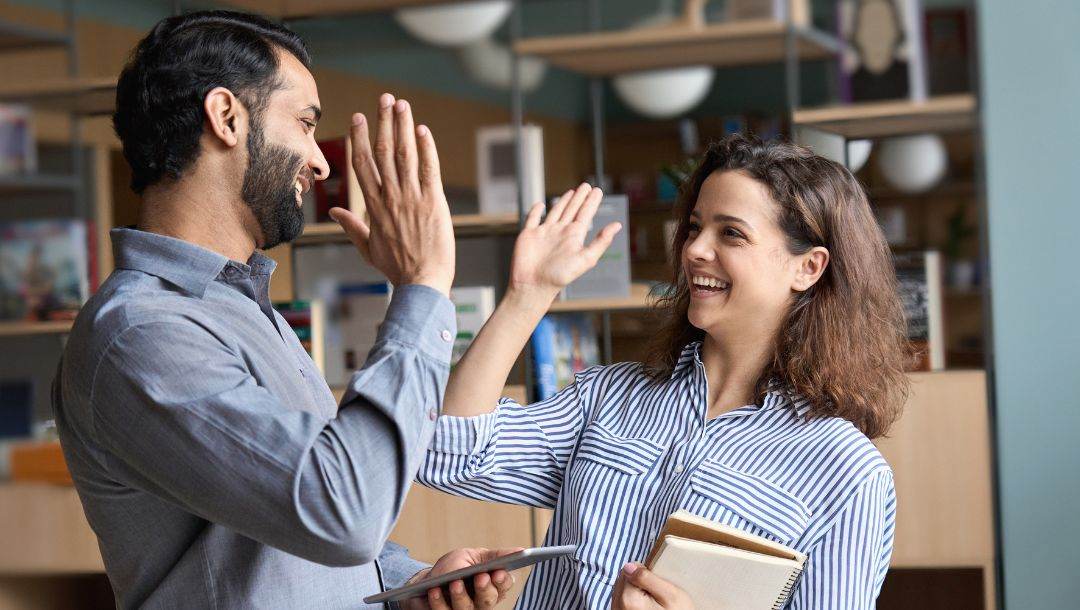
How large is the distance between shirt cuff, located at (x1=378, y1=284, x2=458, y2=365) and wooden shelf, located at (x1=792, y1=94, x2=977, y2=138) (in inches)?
84.2

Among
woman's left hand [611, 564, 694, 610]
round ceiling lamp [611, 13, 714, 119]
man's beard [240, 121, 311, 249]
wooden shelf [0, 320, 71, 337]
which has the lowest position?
woman's left hand [611, 564, 694, 610]

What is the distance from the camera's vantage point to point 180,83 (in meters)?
1.13

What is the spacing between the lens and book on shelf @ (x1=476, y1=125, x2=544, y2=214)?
319cm

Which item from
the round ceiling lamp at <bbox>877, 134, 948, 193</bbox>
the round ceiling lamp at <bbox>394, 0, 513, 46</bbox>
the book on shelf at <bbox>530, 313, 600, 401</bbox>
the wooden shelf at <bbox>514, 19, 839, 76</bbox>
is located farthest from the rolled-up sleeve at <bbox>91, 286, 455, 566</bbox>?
the round ceiling lamp at <bbox>877, 134, 948, 193</bbox>

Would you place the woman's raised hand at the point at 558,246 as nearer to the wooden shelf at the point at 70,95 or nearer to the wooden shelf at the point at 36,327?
the wooden shelf at the point at 70,95

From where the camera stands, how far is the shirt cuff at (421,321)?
103 centimetres

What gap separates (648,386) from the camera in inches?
58.3

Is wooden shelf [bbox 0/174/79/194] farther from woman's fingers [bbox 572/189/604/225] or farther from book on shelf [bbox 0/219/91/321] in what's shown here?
woman's fingers [bbox 572/189/604/225]

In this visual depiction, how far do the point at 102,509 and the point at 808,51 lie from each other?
2992mm

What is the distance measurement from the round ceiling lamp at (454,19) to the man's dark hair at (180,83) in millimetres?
2531

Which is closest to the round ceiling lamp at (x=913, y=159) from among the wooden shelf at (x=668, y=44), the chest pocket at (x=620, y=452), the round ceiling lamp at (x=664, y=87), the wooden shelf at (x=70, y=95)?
the round ceiling lamp at (x=664, y=87)

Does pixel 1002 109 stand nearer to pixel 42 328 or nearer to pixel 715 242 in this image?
pixel 715 242

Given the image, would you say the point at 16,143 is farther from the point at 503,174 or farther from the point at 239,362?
the point at 239,362

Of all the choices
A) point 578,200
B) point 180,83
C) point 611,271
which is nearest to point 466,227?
point 611,271
